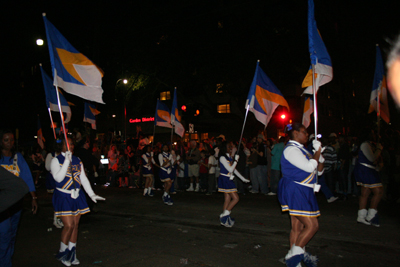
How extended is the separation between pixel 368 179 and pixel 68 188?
19.0 feet

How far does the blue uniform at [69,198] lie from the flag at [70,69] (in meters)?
1.29

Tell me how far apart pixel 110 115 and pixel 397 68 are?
35.6m

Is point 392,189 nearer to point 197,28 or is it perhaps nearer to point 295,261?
point 295,261

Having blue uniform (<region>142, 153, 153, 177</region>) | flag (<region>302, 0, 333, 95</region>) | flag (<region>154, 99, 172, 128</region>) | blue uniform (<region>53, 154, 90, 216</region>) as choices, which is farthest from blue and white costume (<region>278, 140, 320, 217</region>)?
flag (<region>154, 99, 172, 128</region>)

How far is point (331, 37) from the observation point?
16.8 m

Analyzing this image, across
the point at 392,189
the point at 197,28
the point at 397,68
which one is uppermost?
the point at 197,28

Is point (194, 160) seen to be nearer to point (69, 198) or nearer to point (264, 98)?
point (264, 98)

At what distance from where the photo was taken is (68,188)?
479cm

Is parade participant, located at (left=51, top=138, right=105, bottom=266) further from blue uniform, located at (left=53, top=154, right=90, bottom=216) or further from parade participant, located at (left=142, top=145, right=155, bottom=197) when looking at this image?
parade participant, located at (left=142, top=145, right=155, bottom=197)

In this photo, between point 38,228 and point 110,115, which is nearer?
point 38,228

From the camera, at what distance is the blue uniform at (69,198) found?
4684mm

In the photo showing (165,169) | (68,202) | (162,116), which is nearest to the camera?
(68,202)

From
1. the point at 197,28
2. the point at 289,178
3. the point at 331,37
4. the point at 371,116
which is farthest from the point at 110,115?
the point at 289,178

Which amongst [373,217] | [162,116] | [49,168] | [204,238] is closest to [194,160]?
[162,116]
